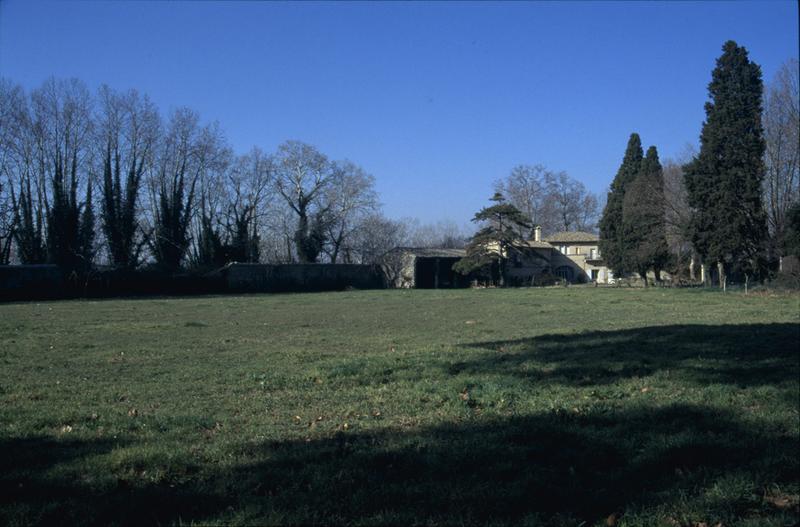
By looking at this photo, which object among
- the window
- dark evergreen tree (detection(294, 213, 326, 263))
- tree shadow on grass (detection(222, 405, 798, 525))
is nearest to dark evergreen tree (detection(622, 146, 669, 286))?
the window

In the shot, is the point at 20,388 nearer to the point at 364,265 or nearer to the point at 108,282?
the point at 108,282

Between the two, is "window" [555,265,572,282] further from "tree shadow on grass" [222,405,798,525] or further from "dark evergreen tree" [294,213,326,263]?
"tree shadow on grass" [222,405,798,525]

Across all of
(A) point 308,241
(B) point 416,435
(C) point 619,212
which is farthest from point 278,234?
(B) point 416,435

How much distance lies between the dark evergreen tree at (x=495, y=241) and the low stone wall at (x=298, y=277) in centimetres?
1068

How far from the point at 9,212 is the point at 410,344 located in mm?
54736

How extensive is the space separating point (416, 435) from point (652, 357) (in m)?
6.67

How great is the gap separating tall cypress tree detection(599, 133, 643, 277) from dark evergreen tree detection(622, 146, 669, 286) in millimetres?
1162

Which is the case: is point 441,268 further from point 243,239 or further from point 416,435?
point 416,435

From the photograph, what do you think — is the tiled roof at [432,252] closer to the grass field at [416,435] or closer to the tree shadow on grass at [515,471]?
the grass field at [416,435]

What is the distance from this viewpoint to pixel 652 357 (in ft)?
38.0

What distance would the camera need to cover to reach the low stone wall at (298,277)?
62781mm

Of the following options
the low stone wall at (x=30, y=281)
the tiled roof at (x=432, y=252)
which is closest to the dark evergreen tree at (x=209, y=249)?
the low stone wall at (x=30, y=281)

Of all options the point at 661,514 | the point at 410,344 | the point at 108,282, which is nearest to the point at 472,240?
the point at 108,282

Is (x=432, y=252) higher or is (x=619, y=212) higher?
(x=619, y=212)
